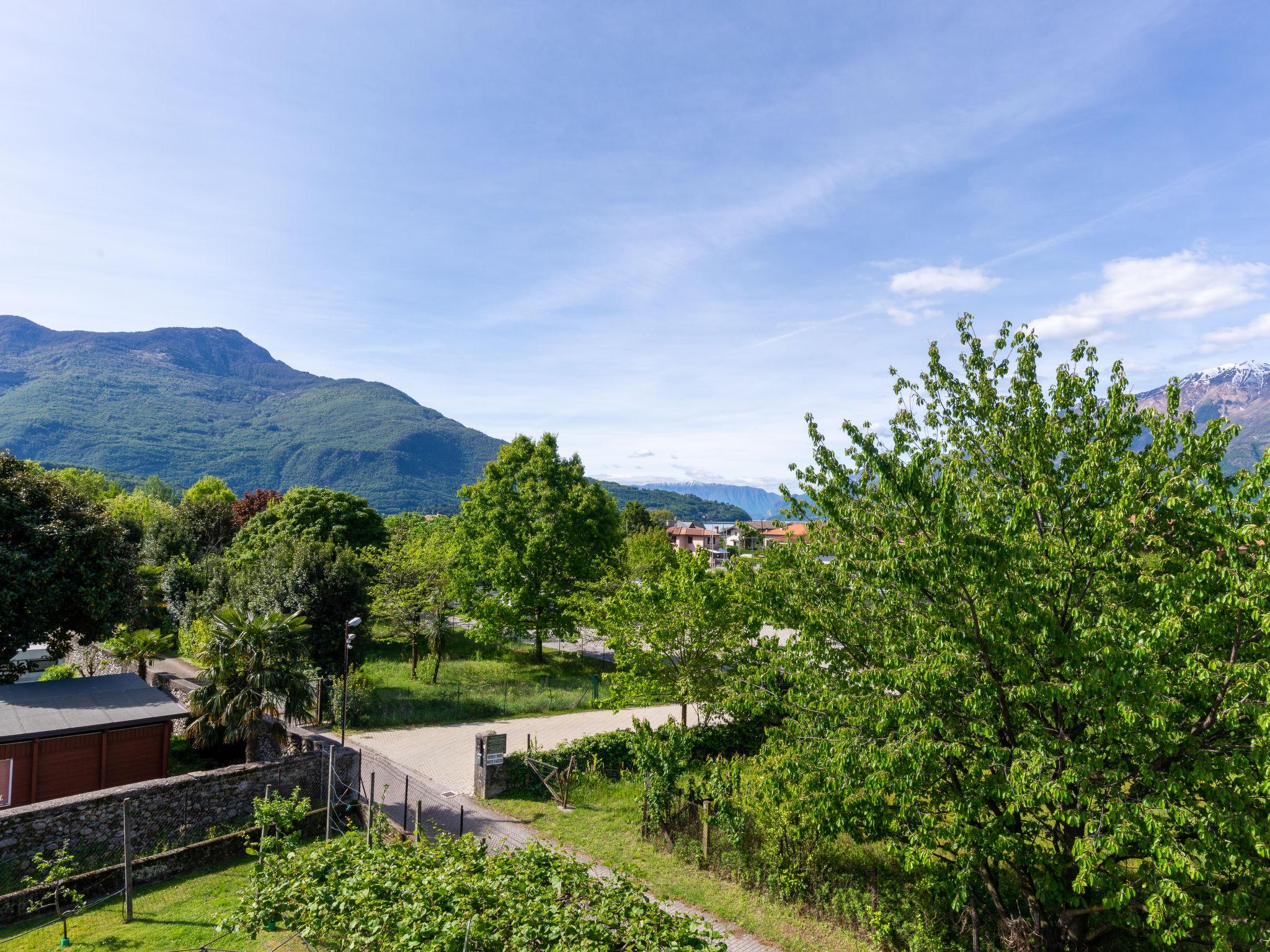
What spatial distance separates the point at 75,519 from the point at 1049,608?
25912 mm

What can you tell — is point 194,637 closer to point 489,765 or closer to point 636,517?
point 489,765

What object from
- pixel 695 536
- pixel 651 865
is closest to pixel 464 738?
pixel 651 865

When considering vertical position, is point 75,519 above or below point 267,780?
above

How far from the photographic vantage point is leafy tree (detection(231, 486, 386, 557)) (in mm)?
40031

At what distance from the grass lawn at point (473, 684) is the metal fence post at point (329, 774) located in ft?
22.0

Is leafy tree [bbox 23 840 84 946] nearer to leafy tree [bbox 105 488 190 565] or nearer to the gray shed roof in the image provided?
the gray shed roof

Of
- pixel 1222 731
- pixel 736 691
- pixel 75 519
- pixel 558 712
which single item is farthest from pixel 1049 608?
pixel 75 519

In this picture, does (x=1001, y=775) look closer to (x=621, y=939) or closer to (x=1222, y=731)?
(x=1222, y=731)

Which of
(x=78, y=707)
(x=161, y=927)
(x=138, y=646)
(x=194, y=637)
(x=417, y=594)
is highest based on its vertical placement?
(x=417, y=594)

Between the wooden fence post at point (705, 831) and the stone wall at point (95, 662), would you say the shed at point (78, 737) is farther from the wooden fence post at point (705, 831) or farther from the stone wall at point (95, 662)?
the wooden fence post at point (705, 831)

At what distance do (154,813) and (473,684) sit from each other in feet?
46.1

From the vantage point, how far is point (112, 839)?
41.7ft

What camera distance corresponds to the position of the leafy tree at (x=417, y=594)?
27.9 m

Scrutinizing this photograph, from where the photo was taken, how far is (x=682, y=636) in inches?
805
